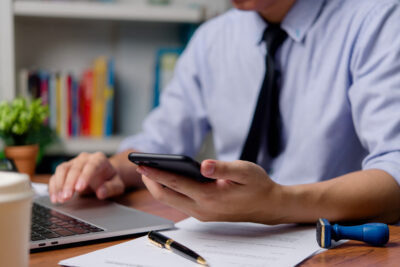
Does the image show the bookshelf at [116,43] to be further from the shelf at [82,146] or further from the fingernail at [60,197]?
the fingernail at [60,197]

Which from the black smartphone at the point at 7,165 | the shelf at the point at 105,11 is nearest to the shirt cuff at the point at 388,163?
the black smartphone at the point at 7,165

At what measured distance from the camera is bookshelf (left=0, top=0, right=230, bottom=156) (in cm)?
197

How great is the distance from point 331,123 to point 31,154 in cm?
73

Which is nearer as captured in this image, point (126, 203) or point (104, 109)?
point (126, 203)

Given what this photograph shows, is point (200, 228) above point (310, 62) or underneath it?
underneath

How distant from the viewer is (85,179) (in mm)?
931

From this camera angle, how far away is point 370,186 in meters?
0.83

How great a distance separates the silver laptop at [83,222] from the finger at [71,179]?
2 cm

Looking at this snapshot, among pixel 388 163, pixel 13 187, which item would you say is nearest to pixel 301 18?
pixel 388 163

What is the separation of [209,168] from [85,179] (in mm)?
387

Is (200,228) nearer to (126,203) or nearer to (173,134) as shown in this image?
(126,203)

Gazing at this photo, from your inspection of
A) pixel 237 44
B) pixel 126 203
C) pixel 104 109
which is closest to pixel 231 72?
pixel 237 44

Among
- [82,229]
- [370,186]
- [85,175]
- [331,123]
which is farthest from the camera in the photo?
[331,123]

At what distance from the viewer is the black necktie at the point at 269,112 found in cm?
113
